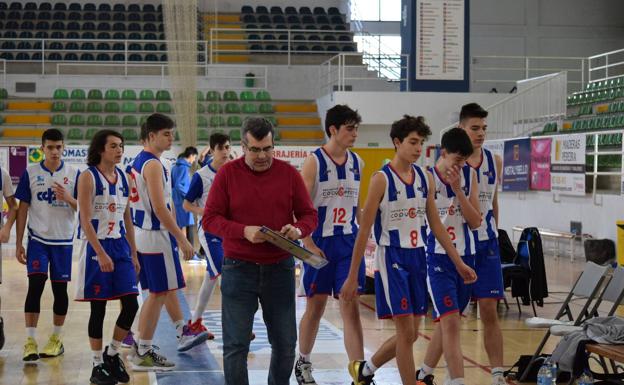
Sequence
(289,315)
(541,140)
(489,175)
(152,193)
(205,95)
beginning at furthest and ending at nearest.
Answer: (205,95), (541,140), (152,193), (489,175), (289,315)

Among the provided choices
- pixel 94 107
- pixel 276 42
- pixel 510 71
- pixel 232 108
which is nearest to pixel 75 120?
pixel 94 107

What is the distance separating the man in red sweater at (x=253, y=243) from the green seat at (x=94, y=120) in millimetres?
19040

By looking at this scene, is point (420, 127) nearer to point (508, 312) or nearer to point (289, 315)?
point (289, 315)

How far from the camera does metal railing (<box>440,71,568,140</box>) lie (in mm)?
19422

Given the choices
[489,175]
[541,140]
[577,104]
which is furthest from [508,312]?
[577,104]

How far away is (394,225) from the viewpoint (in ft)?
16.6

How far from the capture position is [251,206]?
4.20 meters

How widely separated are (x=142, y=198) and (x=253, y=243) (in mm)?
2359

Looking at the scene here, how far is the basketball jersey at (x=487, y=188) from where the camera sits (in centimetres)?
564

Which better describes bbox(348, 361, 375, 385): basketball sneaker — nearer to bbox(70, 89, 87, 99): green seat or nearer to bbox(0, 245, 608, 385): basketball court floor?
bbox(0, 245, 608, 385): basketball court floor

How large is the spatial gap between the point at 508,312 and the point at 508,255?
612mm

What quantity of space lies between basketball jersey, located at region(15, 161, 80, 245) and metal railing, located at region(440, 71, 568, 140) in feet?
44.4

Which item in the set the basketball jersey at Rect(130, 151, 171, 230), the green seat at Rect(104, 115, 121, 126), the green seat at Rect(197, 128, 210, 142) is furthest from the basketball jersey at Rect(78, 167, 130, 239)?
the green seat at Rect(104, 115, 121, 126)

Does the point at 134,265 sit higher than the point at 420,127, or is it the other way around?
the point at 420,127
